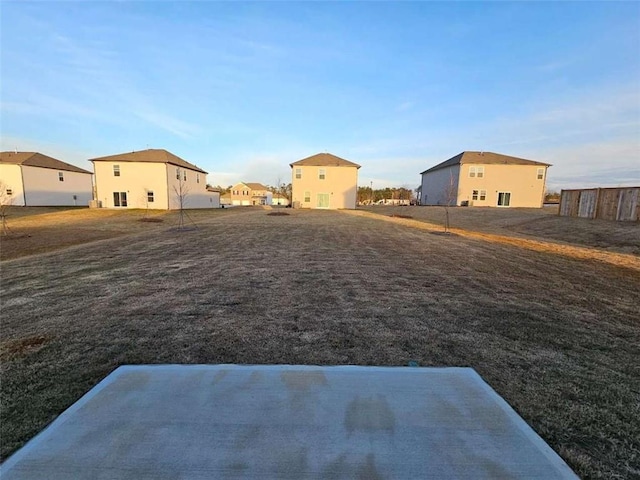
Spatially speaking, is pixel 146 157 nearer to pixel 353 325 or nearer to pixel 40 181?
pixel 40 181

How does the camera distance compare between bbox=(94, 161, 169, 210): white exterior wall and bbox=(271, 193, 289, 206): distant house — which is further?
bbox=(271, 193, 289, 206): distant house

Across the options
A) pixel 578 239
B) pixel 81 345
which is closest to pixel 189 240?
pixel 81 345

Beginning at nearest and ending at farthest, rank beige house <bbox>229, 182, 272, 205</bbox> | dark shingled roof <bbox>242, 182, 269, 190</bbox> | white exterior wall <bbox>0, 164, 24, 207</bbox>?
white exterior wall <bbox>0, 164, 24, 207</bbox> → beige house <bbox>229, 182, 272, 205</bbox> → dark shingled roof <bbox>242, 182, 269, 190</bbox>

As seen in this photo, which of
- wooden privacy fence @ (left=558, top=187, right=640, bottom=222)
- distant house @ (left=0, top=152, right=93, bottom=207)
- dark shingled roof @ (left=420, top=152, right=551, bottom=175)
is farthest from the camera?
dark shingled roof @ (left=420, top=152, right=551, bottom=175)

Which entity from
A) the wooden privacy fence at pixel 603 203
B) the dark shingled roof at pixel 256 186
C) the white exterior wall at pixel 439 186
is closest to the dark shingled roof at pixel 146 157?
the white exterior wall at pixel 439 186

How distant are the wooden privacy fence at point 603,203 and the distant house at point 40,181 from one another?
46740 millimetres

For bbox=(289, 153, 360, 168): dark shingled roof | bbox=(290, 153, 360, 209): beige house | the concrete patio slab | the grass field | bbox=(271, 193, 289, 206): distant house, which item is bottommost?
the grass field

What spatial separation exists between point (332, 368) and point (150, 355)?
73.9 inches

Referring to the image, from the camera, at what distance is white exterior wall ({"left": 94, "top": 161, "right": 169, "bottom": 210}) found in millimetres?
32500

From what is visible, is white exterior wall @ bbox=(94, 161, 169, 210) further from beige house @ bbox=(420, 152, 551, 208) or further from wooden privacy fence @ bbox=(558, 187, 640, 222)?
wooden privacy fence @ bbox=(558, 187, 640, 222)

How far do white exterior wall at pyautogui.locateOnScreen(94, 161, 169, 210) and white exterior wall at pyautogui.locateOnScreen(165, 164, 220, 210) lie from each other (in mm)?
852

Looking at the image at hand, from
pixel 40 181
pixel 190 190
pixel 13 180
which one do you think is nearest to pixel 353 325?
pixel 190 190

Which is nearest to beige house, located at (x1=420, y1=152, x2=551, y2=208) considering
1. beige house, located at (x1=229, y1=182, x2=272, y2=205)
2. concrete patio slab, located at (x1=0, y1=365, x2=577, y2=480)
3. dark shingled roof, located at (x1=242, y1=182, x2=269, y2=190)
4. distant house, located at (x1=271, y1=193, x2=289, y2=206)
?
concrete patio slab, located at (x1=0, y1=365, x2=577, y2=480)

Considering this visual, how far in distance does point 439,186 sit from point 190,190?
32.4 meters
